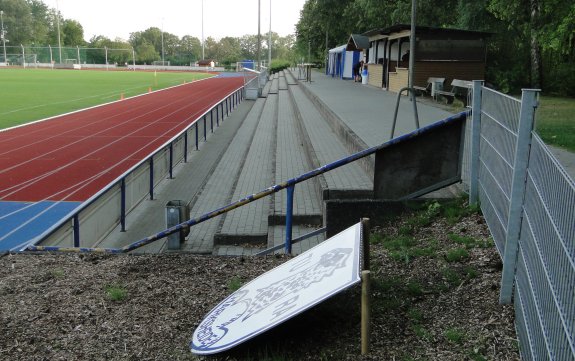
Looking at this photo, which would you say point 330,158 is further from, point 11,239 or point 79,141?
point 79,141

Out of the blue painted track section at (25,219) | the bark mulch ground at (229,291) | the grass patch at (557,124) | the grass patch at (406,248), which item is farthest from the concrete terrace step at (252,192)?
the grass patch at (557,124)

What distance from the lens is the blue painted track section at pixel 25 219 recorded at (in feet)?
31.3

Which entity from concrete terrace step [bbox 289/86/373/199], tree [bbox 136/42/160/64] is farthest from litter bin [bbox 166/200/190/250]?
tree [bbox 136/42/160/64]

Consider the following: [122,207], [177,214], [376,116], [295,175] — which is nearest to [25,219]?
[122,207]

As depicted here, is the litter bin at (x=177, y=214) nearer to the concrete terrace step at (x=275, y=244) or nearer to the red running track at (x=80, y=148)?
the concrete terrace step at (x=275, y=244)

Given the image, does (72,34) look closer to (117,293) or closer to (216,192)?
(216,192)

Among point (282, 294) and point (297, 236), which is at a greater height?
point (282, 294)

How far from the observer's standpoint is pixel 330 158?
12.4m

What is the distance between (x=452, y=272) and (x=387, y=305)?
776 mm

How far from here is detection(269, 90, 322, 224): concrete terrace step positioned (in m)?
8.86

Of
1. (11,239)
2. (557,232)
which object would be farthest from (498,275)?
(11,239)

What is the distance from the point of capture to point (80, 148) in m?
18.6

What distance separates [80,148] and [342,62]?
121 feet

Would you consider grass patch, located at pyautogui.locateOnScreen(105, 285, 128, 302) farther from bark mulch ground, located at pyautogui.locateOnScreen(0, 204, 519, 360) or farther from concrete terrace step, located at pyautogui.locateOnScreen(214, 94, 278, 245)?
concrete terrace step, located at pyautogui.locateOnScreen(214, 94, 278, 245)
